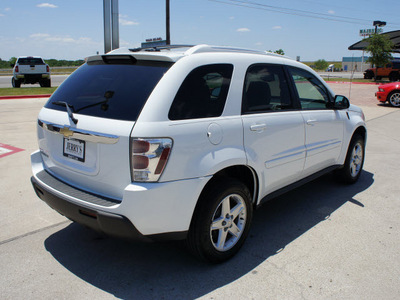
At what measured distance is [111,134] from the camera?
99.1 inches

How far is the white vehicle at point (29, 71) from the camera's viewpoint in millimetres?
20750

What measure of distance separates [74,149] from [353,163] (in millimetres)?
3916

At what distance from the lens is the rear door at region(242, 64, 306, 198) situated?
3.18m

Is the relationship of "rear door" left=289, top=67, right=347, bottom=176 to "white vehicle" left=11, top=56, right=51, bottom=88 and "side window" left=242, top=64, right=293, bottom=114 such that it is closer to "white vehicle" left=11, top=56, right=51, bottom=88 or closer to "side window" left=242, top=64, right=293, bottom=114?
A: "side window" left=242, top=64, right=293, bottom=114

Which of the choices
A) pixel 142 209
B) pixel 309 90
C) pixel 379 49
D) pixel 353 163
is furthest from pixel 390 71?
pixel 142 209

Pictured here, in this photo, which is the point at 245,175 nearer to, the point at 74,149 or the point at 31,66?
the point at 74,149

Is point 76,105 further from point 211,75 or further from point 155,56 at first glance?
point 211,75

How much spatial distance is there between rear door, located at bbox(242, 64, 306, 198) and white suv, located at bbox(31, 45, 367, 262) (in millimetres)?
12

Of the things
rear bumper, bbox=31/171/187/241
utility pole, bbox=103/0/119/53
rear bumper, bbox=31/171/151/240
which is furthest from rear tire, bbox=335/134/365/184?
utility pole, bbox=103/0/119/53

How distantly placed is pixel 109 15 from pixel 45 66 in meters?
11.9

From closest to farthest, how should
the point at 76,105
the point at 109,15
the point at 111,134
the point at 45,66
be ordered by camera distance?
the point at 111,134
the point at 76,105
the point at 109,15
the point at 45,66

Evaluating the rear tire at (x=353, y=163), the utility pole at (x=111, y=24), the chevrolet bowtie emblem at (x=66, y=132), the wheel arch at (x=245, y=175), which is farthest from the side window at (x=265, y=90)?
the utility pole at (x=111, y=24)

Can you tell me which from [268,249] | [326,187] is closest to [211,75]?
[268,249]

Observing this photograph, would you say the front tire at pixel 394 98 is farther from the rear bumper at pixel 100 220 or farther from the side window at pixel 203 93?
the rear bumper at pixel 100 220
